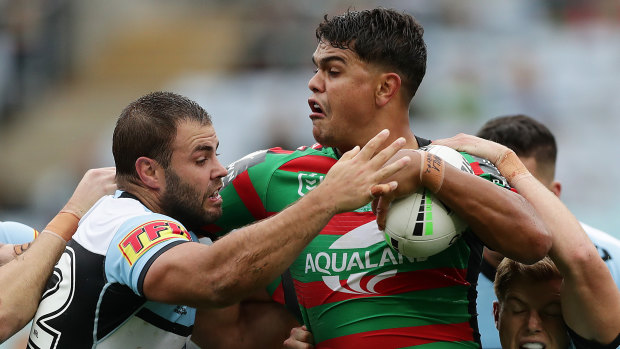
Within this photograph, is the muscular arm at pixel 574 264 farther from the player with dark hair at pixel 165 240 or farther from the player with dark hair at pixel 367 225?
the player with dark hair at pixel 165 240

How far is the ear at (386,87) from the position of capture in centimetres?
403

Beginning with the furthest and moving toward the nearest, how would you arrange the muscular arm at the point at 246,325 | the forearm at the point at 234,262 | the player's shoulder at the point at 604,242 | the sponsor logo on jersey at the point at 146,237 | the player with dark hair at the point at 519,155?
the player with dark hair at the point at 519,155
the player's shoulder at the point at 604,242
the muscular arm at the point at 246,325
the sponsor logo on jersey at the point at 146,237
the forearm at the point at 234,262

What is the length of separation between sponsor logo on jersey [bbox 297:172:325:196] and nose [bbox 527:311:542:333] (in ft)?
4.32

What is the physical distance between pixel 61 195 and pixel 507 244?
857 centimetres

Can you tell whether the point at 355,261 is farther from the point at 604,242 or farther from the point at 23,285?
the point at 604,242

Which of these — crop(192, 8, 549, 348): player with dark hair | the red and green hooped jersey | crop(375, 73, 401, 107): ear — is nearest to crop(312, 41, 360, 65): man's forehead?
crop(192, 8, 549, 348): player with dark hair

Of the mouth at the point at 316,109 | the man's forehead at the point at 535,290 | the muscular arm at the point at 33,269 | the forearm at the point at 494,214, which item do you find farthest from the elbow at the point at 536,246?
the muscular arm at the point at 33,269

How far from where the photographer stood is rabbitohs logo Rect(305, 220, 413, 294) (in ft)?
12.4

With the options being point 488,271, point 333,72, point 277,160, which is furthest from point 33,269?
point 488,271

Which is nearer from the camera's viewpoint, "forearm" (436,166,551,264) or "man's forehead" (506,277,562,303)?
"forearm" (436,166,551,264)

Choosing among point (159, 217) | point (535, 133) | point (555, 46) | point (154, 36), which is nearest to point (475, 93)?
point (555, 46)

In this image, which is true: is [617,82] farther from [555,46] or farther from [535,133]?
[535,133]

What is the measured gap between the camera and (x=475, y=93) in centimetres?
1195

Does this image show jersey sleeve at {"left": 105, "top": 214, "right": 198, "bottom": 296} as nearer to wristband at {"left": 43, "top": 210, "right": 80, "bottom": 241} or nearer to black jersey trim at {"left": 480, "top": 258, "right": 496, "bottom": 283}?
wristband at {"left": 43, "top": 210, "right": 80, "bottom": 241}
